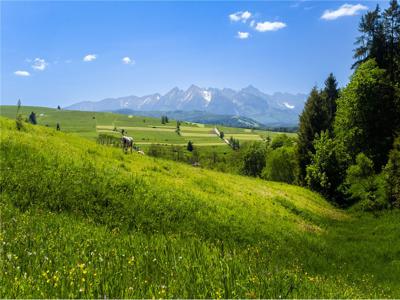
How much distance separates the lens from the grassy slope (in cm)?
684

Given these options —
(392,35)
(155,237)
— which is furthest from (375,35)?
(155,237)

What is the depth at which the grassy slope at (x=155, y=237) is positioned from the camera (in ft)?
22.4

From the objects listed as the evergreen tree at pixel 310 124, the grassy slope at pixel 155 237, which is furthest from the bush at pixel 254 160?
the grassy slope at pixel 155 237

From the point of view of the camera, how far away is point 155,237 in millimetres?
12203

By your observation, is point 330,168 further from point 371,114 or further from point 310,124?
point 310,124

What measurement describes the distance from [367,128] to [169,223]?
4528 cm

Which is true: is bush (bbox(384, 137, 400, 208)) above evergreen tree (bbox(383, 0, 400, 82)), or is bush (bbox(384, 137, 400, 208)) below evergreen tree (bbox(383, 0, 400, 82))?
below

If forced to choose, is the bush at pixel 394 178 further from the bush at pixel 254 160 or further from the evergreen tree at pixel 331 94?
the bush at pixel 254 160

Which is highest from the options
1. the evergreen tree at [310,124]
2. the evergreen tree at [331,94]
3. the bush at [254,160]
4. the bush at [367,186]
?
the evergreen tree at [331,94]

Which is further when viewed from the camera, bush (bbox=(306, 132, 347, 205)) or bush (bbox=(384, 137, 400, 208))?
bush (bbox=(306, 132, 347, 205))

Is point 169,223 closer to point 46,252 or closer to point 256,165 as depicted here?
point 46,252

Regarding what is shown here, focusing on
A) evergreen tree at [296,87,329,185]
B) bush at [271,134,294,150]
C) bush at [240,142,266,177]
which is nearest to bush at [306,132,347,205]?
evergreen tree at [296,87,329,185]

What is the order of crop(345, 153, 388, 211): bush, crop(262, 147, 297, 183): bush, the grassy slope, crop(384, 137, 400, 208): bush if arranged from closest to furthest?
the grassy slope, crop(384, 137, 400, 208): bush, crop(345, 153, 388, 211): bush, crop(262, 147, 297, 183): bush

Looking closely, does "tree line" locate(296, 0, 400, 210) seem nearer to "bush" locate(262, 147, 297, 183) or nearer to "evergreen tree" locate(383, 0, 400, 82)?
"evergreen tree" locate(383, 0, 400, 82)
